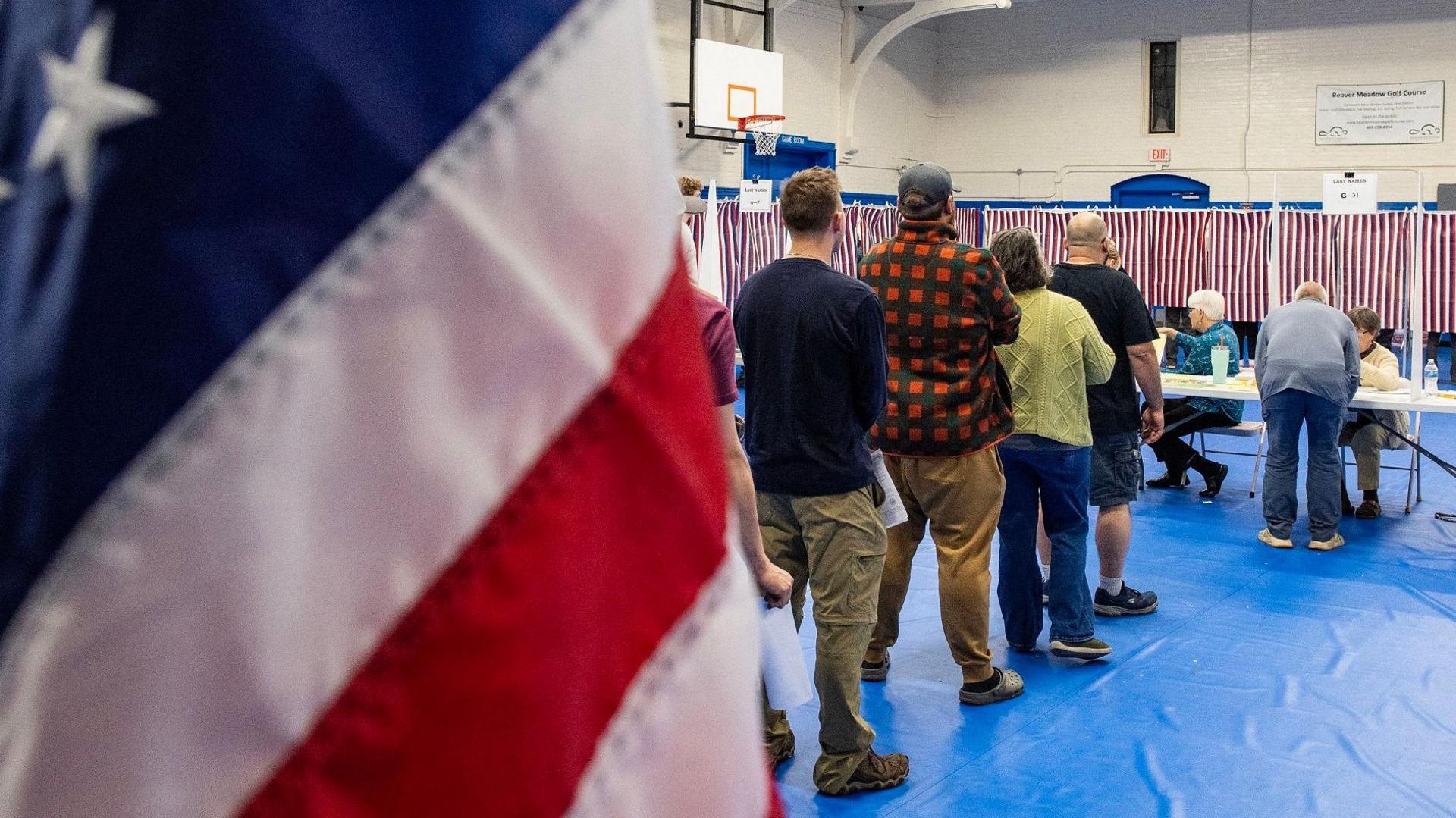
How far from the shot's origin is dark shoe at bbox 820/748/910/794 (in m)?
3.54

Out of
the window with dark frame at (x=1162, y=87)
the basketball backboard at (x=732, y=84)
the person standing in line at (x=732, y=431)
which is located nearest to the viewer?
the person standing in line at (x=732, y=431)

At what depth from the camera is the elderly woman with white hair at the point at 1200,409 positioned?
24.6ft

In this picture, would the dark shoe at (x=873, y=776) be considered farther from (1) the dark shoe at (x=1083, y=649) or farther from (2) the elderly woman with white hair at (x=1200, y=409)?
(2) the elderly woman with white hair at (x=1200, y=409)

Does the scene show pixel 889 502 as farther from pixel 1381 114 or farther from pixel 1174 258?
pixel 1381 114

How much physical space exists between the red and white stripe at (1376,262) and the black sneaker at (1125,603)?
25.5 feet

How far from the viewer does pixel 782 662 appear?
303 centimetres

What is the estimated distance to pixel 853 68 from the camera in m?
17.5

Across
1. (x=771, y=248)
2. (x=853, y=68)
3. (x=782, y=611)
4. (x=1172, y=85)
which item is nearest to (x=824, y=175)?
(x=782, y=611)

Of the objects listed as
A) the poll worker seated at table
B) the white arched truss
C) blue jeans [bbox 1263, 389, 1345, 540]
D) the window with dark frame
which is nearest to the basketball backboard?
the white arched truss

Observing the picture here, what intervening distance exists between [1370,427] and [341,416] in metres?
7.34

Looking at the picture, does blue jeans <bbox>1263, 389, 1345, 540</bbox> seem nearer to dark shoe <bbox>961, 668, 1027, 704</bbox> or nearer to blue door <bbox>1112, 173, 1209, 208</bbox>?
dark shoe <bbox>961, 668, 1027, 704</bbox>

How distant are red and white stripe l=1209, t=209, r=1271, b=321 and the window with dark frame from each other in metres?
5.76

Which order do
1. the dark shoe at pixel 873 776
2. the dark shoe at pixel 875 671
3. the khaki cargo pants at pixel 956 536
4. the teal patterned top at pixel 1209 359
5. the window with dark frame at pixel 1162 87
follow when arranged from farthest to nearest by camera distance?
the window with dark frame at pixel 1162 87 → the teal patterned top at pixel 1209 359 → the dark shoe at pixel 875 671 → the khaki cargo pants at pixel 956 536 → the dark shoe at pixel 873 776

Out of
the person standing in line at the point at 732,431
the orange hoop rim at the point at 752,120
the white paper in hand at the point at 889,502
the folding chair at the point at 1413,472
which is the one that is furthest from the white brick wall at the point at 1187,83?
the person standing in line at the point at 732,431
